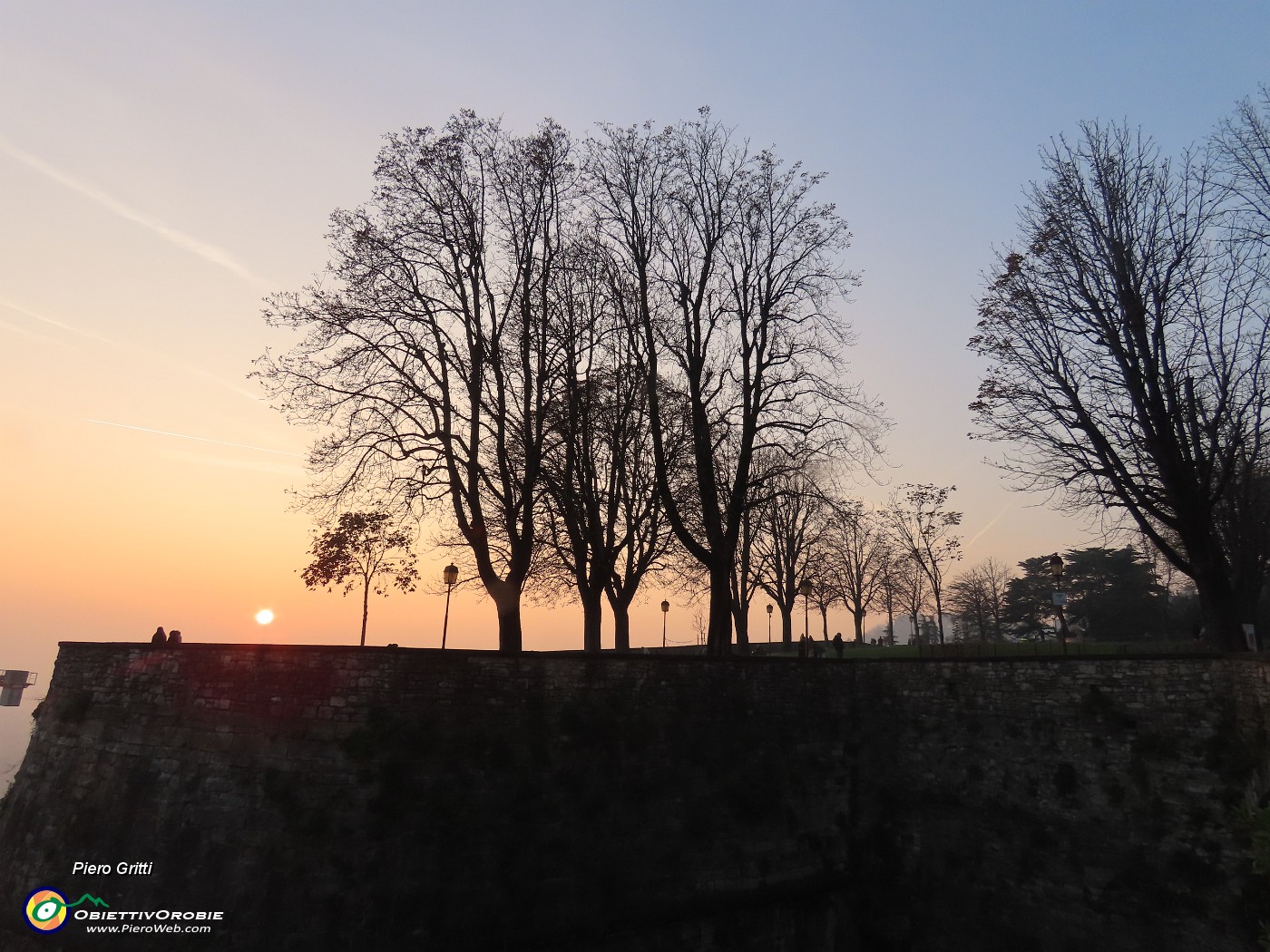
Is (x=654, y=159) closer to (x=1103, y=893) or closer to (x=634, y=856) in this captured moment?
(x=634, y=856)

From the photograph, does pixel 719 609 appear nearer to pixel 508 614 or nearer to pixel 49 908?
pixel 508 614

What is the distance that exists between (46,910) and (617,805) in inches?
381

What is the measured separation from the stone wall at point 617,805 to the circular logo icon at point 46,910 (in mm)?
223

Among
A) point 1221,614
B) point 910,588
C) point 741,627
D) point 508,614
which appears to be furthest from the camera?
point 910,588

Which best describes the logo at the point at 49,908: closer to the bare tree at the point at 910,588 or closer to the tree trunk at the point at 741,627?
the tree trunk at the point at 741,627

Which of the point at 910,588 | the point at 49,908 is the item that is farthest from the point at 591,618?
the point at 910,588

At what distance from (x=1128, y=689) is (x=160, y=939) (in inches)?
689

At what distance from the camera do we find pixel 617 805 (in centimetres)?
1313

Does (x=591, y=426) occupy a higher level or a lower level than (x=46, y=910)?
higher

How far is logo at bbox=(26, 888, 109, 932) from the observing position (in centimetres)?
1120

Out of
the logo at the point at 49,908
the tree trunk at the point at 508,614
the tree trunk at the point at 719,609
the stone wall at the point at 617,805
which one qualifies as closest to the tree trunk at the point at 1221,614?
the stone wall at the point at 617,805

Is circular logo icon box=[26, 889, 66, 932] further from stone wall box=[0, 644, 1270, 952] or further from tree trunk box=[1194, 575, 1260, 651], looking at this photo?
tree trunk box=[1194, 575, 1260, 651]

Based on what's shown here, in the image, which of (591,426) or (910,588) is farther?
(910,588)

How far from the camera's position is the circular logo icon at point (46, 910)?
36.9 ft
